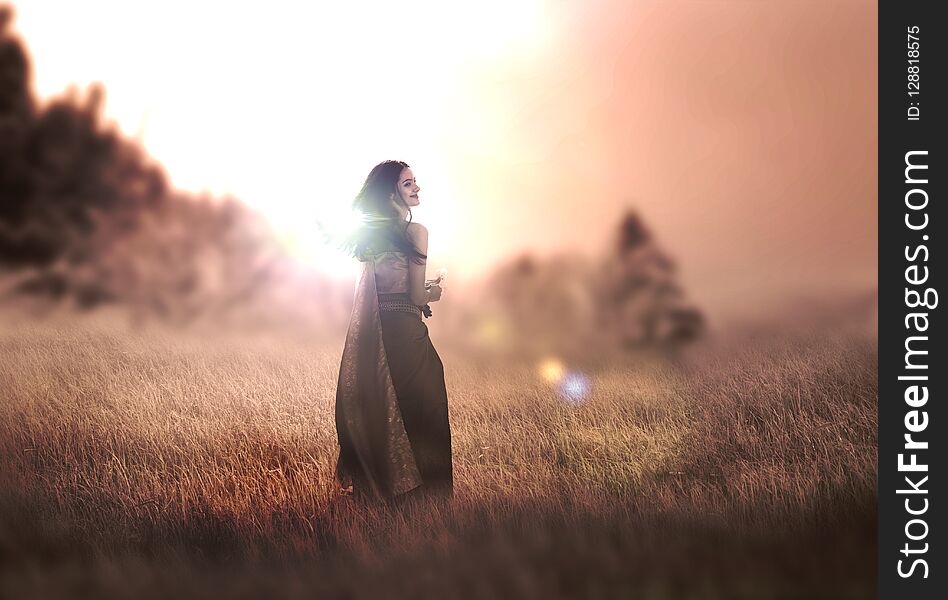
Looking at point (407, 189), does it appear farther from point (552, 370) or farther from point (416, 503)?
point (552, 370)

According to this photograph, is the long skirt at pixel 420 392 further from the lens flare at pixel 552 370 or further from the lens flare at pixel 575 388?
the lens flare at pixel 552 370

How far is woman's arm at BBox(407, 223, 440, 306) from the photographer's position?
191 inches

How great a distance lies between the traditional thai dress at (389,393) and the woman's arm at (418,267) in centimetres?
8

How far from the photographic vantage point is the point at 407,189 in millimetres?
4871

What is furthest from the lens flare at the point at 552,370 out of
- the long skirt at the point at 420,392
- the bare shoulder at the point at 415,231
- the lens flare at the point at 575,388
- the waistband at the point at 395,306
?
the bare shoulder at the point at 415,231

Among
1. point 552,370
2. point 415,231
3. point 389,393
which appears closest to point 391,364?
point 389,393

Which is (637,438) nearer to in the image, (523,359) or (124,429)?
(523,359)

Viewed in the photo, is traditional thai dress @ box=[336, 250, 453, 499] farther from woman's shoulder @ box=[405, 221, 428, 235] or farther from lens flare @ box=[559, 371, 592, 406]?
lens flare @ box=[559, 371, 592, 406]

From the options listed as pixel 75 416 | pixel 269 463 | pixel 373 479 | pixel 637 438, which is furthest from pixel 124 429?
pixel 637 438

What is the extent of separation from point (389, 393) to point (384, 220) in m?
1.19

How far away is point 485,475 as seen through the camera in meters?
5.96

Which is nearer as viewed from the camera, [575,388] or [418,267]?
[418,267]

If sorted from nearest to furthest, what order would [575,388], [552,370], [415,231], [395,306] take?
1. [415,231]
2. [395,306]
3. [575,388]
4. [552,370]

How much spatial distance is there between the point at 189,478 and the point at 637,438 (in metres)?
4.16
